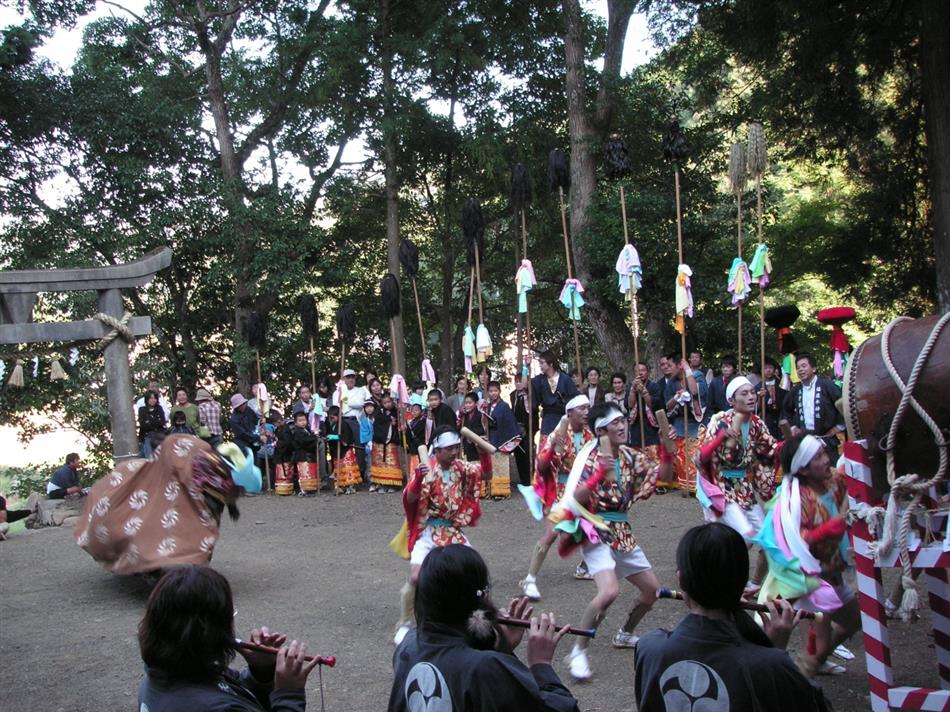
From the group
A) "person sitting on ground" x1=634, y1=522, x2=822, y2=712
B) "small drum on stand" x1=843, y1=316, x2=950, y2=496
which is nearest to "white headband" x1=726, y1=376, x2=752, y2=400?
"small drum on stand" x1=843, y1=316, x2=950, y2=496

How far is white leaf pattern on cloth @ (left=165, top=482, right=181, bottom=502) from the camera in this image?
7.90 metres

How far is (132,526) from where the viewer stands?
7.93 m

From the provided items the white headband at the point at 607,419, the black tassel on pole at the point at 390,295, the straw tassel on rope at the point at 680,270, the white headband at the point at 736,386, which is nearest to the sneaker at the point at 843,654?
the white headband at the point at 736,386

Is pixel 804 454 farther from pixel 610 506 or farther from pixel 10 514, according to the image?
pixel 10 514

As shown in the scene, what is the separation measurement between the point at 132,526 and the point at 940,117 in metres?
10.3

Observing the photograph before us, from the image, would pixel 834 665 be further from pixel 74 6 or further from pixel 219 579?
pixel 74 6

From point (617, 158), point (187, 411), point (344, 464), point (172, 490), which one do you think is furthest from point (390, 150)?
point (172, 490)

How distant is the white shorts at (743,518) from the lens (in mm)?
6434

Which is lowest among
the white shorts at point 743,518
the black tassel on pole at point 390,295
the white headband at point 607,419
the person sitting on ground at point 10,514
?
the person sitting on ground at point 10,514

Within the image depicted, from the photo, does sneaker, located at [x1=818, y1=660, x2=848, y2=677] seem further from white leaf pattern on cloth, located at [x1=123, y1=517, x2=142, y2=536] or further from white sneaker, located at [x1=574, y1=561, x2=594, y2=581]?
white leaf pattern on cloth, located at [x1=123, y1=517, x2=142, y2=536]

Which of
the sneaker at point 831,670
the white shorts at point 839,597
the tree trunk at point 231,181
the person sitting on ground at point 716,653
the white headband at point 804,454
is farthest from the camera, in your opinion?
the tree trunk at point 231,181

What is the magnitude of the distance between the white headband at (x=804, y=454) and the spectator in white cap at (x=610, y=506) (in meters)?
1.21

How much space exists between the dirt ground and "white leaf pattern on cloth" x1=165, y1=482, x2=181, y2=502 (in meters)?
1.05

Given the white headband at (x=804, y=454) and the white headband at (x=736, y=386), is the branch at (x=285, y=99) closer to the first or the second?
the white headband at (x=736, y=386)
